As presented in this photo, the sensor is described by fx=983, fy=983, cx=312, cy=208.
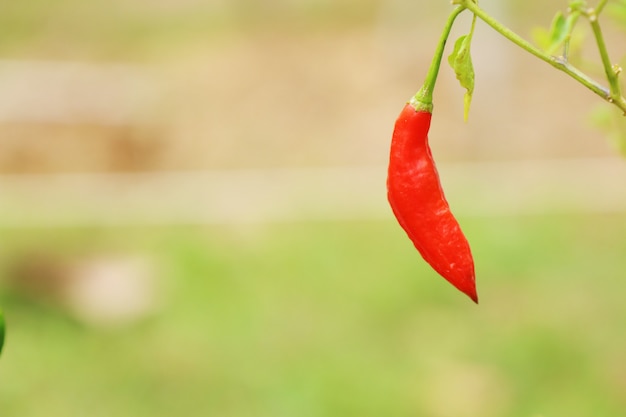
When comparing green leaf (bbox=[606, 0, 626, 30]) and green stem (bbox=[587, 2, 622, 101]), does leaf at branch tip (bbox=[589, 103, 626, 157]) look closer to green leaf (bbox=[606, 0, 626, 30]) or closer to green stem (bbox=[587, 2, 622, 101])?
green leaf (bbox=[606, 0, 626, 30])

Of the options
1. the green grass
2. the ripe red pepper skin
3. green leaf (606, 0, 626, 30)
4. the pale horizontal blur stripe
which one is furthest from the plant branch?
the pale horizontal blur stripe

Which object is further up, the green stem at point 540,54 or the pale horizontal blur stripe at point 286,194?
the green stem at point 540,54

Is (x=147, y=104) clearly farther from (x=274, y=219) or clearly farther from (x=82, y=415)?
(x=82, y=415)

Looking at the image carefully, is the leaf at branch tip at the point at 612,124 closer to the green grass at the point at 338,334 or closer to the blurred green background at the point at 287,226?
the blurred green background at the point at 287,226

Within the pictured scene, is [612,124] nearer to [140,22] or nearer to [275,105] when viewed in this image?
[275,105]

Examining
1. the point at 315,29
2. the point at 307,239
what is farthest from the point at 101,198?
the point at 315,29

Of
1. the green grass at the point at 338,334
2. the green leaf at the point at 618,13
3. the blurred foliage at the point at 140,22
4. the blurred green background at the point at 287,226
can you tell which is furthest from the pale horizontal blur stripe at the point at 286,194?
the green leaf at the point at 618,13
